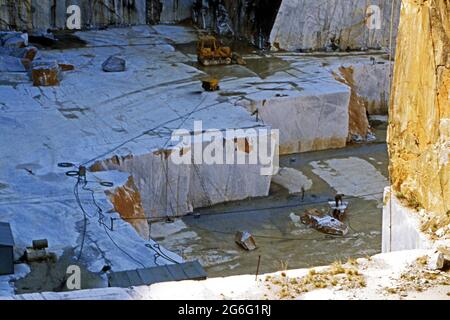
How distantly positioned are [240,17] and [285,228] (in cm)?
1040

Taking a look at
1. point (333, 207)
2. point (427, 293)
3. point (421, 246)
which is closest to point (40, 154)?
point (333, 207)

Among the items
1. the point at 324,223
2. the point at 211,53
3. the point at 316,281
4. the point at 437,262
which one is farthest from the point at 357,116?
the point at 316,281

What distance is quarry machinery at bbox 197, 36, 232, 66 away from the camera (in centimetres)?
2305

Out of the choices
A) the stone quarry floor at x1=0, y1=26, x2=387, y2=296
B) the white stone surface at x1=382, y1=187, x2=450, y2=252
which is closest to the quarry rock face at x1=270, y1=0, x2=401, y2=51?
the stone quarry floor at x1=0, y1=26, x2=387, y2=296

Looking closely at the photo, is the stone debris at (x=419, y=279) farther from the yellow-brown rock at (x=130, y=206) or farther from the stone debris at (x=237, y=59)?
the stone debris at (x=237, y=59)

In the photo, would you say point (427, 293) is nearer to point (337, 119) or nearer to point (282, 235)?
point (282, 235)

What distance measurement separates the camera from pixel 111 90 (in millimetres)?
20734

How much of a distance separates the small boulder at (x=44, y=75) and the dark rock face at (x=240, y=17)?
636cm

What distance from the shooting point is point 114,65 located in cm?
2236

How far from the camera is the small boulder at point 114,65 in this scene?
73.2 ft

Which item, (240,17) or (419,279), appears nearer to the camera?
(419,279)

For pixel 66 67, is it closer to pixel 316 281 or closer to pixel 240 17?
pixel 240 17
